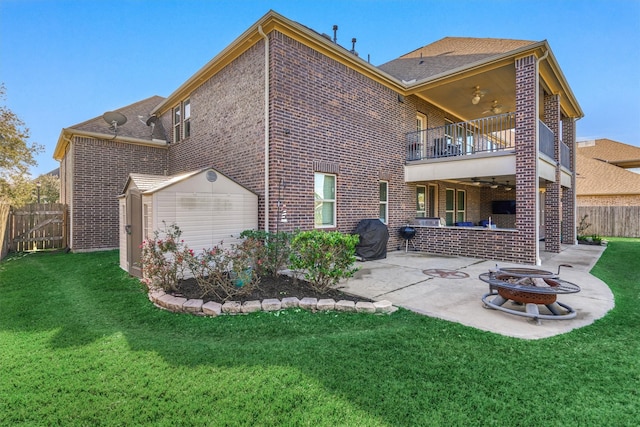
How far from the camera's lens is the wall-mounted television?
1609cm

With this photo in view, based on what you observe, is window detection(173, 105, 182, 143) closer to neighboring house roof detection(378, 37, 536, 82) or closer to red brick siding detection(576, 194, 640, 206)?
neighboring house roof detection(378, 37, 536, 82)

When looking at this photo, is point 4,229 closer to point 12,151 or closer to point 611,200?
point 12,151

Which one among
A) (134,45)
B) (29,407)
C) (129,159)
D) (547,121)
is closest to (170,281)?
(29,407)

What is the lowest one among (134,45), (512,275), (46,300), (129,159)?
(46,300)

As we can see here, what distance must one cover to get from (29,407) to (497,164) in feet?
33.7

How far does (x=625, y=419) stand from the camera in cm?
216

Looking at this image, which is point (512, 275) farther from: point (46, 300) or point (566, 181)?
point (566, 181)

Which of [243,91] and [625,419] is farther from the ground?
[243,91]

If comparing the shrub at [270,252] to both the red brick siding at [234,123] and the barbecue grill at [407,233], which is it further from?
the barbecue grill at [407,233]

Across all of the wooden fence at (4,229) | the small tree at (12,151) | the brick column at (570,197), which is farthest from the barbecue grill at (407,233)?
the small tree at (12,151)

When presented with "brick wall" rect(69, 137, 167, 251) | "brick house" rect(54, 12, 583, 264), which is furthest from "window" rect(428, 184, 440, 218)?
"brick wall" rect(69, 137, 167, 251)

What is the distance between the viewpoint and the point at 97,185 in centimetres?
1116

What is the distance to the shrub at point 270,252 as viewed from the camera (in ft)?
19.5

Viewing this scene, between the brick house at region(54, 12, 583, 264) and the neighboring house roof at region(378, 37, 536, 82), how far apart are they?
10 cm
